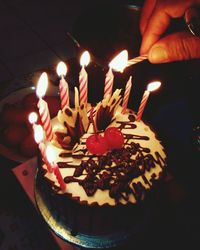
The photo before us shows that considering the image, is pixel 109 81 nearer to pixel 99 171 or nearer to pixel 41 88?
pixel 41 88

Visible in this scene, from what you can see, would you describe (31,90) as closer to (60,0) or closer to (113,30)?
(113,30)

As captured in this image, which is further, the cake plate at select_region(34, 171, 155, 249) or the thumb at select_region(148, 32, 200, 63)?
the thumb at select_region(148, 32, 200, 63)

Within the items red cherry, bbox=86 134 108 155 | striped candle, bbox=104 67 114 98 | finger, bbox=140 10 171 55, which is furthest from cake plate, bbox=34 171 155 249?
finger, bbox=140 10 171 55

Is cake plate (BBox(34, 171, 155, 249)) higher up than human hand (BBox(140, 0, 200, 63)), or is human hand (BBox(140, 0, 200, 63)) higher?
human hand (BBox(140, 0, 200, 63))

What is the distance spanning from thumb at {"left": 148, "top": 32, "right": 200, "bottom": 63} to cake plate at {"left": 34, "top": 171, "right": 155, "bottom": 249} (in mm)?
1022

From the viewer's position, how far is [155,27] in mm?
2068

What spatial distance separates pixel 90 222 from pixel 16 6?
10.3ft

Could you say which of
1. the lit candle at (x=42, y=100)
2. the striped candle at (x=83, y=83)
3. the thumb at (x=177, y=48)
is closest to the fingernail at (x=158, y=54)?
the thumb at (x=177, y=48)

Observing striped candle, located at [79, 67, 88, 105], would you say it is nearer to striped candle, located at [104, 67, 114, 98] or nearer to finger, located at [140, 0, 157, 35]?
striped candle, located at [104, 67, 114, 98]

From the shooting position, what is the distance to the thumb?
185cm

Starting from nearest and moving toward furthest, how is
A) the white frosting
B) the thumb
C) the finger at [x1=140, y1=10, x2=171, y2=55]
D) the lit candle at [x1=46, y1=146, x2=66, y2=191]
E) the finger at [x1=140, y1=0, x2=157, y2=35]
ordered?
the lit candle at [x1=46, y1=146, x2=66, y2=191]
the white frosting
the thumb
the finger at [x1=140, y1=10, x2=171, y2=55]
the finger at [x1=140, y1=0, x2=157, y2=35]

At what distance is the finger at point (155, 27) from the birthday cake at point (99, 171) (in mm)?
593

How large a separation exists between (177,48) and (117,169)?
2.79 feet

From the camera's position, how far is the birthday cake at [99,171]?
1.54 m
